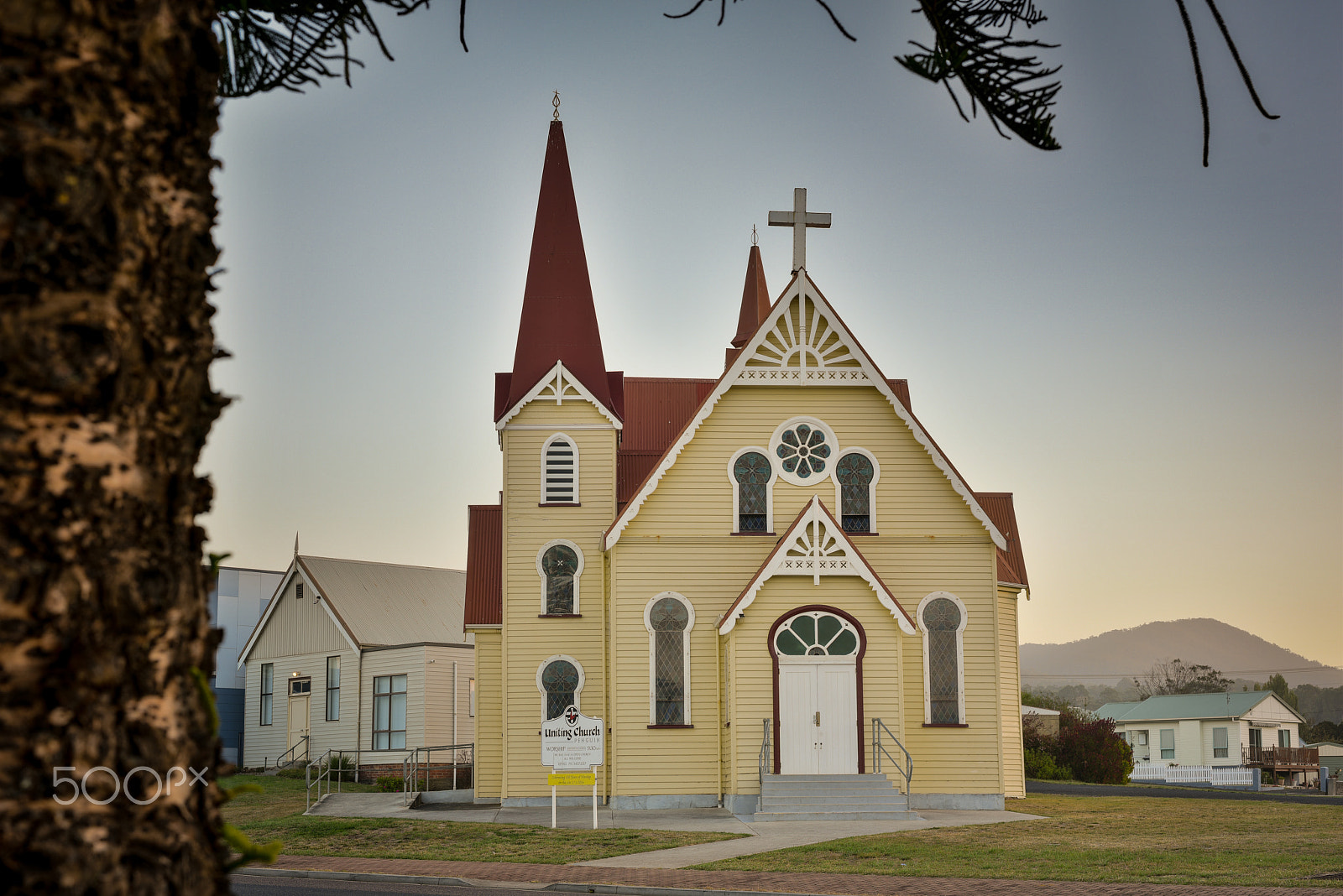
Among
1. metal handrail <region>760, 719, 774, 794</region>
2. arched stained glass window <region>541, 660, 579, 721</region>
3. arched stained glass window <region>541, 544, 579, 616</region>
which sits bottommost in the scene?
metal handrail <region>760, 719, 774, 794</region>

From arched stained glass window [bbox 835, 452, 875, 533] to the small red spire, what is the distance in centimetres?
1224

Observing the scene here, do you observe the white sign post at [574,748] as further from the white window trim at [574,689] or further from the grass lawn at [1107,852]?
the grass lawn at [1107,852]

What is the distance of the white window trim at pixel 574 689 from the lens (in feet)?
86.5

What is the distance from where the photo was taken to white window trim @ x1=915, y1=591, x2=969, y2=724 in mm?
24908

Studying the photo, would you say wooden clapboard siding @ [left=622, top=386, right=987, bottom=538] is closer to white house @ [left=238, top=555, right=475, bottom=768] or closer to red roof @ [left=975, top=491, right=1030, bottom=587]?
red roof @ [left=975, top=491, right=1030, bottom=587]

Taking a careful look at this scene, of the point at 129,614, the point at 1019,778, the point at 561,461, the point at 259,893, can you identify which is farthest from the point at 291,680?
the point at 129,614

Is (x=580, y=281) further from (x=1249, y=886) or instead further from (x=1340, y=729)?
(x=1340, y=729)

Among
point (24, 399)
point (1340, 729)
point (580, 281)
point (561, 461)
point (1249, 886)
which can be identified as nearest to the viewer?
point (24, 399)

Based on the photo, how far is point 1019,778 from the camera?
27594 millimetres

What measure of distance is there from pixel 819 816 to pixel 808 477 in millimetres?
6636

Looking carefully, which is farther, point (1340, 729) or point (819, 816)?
point (1340, 729)

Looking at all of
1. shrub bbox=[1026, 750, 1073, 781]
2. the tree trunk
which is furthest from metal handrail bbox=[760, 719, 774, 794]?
the tree trunk

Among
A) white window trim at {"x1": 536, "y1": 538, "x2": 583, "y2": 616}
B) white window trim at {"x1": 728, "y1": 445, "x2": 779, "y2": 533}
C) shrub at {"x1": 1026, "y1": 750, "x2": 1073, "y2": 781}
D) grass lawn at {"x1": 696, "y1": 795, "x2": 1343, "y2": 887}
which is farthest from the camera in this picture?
shrub at {"x1": 1026, "y1": 750, "x2": 1073, "y2": 781}

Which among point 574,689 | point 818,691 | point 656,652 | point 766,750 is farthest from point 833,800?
point 574,689
